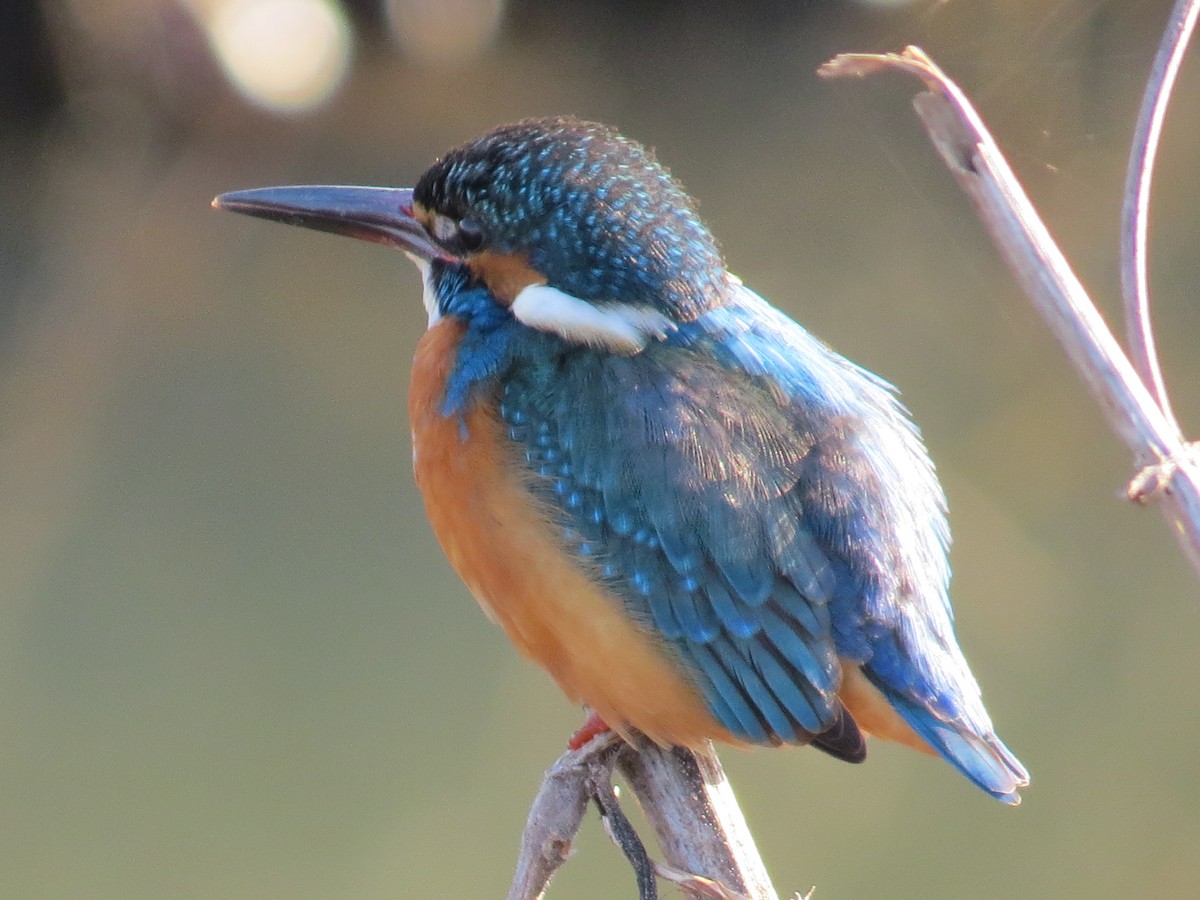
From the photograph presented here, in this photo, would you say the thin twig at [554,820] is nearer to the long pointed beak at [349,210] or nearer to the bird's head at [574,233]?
the bird's head at [574,233]

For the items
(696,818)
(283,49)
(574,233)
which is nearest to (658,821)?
(696,818)

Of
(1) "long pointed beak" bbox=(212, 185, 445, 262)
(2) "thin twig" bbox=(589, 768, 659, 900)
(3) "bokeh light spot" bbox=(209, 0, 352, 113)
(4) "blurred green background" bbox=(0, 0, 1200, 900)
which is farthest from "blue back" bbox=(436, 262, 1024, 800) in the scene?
(3) "bokeh light spot" bbox=(209, 0, 352, 113)

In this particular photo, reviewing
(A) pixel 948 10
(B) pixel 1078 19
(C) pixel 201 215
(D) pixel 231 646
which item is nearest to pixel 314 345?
(C) pixel 201 215

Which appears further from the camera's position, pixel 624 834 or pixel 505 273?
pixel 505 273

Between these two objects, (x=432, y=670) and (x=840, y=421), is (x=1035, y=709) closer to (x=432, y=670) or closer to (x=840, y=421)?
(x=432, y=670)

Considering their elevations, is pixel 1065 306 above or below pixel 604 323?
below

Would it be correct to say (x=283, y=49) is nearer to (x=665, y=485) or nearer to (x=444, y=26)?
(x=444, y=26)
